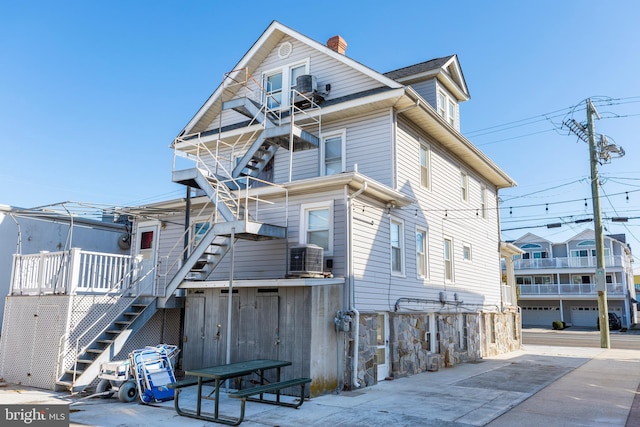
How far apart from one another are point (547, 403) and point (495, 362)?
748 centimetres

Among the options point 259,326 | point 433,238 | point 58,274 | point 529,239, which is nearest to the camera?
point 259,326

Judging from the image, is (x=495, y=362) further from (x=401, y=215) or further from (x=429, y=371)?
(x=401, y=215)

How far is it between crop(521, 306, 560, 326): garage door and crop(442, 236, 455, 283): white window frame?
36744 mm

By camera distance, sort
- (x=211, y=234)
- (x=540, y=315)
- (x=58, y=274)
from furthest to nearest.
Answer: (x=540, y=315) → (x=58, y=274) → (x=211, y=234)

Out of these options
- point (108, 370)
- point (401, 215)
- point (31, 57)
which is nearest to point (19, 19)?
point (31, 57)

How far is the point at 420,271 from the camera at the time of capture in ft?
47.0

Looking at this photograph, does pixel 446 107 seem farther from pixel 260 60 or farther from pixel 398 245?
pixel 260 60

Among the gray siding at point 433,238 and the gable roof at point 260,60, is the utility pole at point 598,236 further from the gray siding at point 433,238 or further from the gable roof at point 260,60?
the gable roof at point 260,60

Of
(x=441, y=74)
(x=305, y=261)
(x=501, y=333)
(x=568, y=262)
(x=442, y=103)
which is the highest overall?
(x=441, y=74)

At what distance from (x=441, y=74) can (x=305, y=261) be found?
965 cm

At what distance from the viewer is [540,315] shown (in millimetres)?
47906

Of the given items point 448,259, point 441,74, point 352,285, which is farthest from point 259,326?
point 441,74

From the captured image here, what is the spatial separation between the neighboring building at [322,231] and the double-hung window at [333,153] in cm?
5

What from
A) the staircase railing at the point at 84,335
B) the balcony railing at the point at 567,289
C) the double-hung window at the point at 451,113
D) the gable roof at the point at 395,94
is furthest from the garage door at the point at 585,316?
the staircase railing at the point at 84,335
